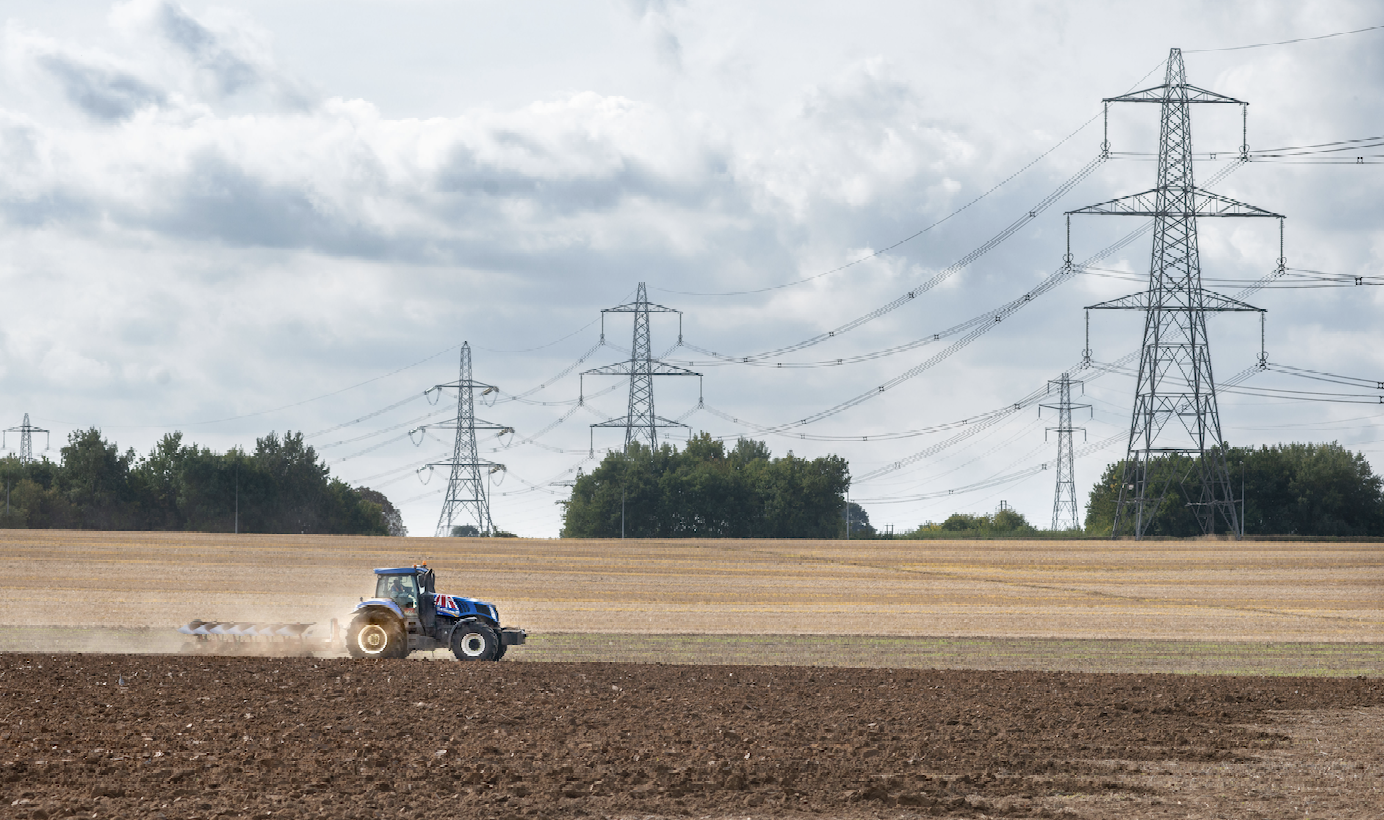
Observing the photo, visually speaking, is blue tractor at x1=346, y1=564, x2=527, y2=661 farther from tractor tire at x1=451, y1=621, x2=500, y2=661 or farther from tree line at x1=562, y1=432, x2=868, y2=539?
tree line at x1=562, y1=432, x2=868, y2=539

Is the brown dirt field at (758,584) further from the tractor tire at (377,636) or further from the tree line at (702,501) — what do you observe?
the tree line at (702,501)

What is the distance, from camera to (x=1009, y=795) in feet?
55.3

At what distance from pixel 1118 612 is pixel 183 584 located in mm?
39102

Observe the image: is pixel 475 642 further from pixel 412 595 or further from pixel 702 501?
pixel 702 501

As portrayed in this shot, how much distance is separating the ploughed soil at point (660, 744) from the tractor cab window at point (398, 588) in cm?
263

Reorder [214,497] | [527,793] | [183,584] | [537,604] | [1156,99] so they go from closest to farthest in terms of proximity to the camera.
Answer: [527,793], [537,604], [183,584], [1156,99], [214,497]

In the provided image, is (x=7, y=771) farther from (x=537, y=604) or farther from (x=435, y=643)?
(x=537, y=604)

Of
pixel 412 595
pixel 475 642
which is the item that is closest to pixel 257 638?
pixel 412 595

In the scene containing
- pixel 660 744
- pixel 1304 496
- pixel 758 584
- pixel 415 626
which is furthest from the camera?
pixel 1304 496

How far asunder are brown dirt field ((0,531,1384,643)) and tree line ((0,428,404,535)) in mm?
32334

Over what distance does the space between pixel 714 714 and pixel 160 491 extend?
360 ft

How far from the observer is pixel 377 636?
3131 cm

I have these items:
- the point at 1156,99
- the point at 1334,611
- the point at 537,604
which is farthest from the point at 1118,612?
the point at 1156,99

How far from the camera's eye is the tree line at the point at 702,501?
400 ft
